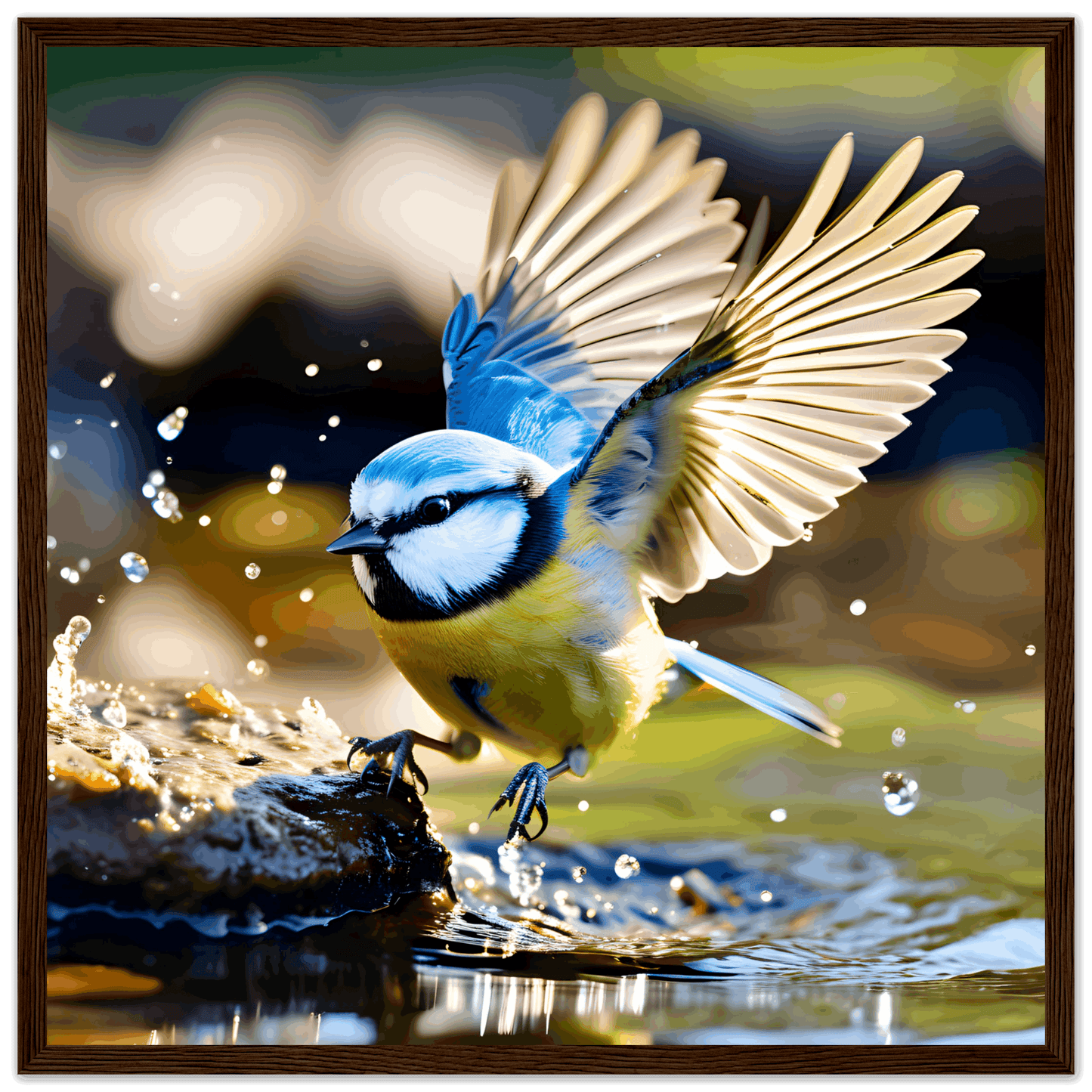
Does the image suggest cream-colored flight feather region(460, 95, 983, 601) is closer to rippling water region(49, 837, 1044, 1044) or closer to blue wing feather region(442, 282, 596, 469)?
blue wing feather region(442, 282, 596, 469)

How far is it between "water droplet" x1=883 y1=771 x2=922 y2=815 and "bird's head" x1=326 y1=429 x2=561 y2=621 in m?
0.56

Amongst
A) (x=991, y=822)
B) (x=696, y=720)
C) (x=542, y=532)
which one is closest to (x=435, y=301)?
(x=542, y=532)

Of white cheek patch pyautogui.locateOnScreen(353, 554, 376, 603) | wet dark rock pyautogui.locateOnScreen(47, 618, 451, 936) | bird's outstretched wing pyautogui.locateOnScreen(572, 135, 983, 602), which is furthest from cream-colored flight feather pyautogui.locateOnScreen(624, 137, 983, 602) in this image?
wet dark rock pyautogui.locateOnScreen(47, 618, 451, 936)

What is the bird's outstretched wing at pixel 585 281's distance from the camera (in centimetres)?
120

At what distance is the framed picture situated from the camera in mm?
1160

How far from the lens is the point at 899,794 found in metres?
1.20

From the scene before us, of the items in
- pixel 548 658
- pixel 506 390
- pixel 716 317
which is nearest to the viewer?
pixel 716 317

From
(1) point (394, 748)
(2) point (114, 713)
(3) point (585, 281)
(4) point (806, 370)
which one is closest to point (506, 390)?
(3) point (585, 281)

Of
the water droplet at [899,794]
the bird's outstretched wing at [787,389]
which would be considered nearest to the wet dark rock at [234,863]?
the bird's outstretched wing at [787,389]

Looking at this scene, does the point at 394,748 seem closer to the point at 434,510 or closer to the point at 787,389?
the point at 434,510

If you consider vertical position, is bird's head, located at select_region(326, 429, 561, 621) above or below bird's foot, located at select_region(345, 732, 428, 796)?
above

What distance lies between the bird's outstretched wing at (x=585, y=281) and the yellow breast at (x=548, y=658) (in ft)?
0.73

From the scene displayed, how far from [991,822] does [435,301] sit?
1.05m

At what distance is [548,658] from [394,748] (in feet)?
0.82
